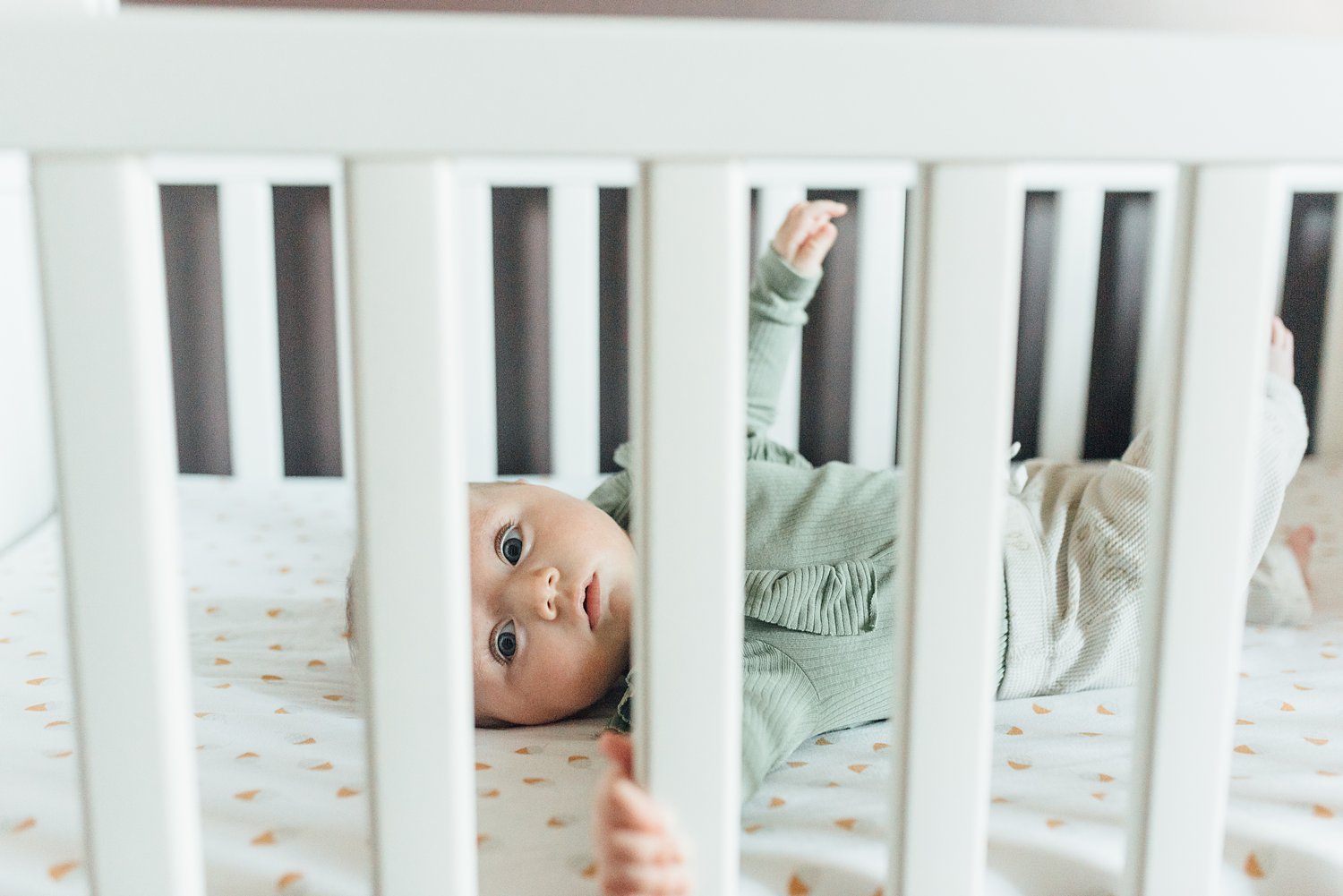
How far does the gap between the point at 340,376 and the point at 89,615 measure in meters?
1.08

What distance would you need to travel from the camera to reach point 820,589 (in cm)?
79

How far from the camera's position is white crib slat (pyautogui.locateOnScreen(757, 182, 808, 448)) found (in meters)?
1.35

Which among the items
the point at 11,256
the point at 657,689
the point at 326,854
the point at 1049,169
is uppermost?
the point at 1049,169

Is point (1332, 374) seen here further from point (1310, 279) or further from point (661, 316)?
point (661, 316)

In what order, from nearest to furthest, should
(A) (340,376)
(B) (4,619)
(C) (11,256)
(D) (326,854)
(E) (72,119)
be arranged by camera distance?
1. (E) (72,119)
2. (D) (326,854)
3. (B) (4,619)
4. (C) (11,256)
5. (A) (340,376)

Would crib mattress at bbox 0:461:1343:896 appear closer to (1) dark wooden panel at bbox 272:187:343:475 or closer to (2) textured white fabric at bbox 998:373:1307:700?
(2) textured white fabric at bbox 998:373:1307:700

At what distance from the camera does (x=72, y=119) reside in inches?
15.4

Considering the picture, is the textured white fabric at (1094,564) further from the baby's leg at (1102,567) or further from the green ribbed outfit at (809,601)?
the green ribbed outfit at (809,601)

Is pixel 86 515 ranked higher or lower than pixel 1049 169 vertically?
lower

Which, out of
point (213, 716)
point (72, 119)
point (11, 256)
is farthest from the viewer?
point (11, 256)

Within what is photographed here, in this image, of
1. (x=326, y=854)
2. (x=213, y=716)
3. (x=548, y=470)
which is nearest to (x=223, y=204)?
(x=548, y=470)

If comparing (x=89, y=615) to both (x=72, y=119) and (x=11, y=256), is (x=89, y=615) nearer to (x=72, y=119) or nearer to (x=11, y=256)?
(x=72, y=119)

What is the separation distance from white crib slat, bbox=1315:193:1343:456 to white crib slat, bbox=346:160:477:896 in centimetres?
144

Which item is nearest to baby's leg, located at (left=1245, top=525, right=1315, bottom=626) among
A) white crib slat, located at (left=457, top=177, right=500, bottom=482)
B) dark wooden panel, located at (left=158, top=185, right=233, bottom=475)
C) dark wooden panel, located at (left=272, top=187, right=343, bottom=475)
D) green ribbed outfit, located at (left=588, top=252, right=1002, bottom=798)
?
green ribbed outfit, located at (left=588, top=252, right=1002, bottom=798)
